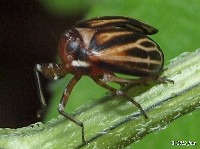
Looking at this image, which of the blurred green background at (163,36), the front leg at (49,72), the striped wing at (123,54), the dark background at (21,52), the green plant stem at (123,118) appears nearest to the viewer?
the green plant stem at (123,118)

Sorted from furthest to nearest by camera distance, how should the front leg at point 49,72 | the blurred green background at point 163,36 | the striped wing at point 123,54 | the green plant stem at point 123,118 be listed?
the blurred green background at point 163,36
the front leg at point 49,72
the striped wing at point 123,54
the green plant stem at point 123,118

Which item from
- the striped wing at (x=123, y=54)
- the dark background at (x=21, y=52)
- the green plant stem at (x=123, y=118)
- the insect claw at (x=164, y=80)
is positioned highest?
the striped wing at (x=123, y=54)

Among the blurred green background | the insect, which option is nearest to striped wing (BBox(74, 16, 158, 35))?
the insect

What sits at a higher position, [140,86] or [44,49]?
[140,86]

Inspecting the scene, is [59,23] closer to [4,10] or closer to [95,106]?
[4,10]

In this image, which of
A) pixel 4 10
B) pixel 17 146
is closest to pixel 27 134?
pixel 17 146

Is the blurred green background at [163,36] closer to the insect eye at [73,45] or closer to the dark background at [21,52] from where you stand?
the insect eye at [73,45]

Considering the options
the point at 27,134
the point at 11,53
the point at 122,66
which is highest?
the point at 122,66

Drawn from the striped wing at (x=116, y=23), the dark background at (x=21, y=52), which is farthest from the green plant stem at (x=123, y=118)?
the dark background at (x=21, y=52)

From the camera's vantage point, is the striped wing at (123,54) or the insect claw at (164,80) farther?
the striped wing at (123,54)
